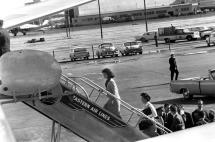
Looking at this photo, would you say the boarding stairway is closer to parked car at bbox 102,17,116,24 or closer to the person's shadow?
the person's shadow

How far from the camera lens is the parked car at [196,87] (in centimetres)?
1700

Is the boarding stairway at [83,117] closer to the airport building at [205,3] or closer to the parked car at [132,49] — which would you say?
the parked car at [132,49]

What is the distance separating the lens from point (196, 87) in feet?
56.7

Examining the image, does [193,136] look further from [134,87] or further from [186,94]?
[134,87]

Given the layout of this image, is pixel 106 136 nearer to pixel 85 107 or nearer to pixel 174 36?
pixel 85 107

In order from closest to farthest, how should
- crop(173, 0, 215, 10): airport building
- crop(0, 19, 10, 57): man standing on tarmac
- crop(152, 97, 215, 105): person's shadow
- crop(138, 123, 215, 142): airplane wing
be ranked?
crop(138, 123, 215, 142): airplane wing
crop(0, 19, 10, 57): man standing on tarmac
crop(152, 97, 215, 105): person's shadow
crop(173, 0, 215, 10): airport building

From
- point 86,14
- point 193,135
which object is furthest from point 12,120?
point 86,14

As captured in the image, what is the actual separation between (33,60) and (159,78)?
66.5ft

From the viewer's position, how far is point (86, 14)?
4904 inches

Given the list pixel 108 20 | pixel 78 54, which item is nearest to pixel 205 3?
pixel 108 20

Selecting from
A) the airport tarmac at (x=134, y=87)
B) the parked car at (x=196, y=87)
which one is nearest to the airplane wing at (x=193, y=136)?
the airport tarmac at (x=134, y=87)

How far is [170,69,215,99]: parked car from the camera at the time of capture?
17000 millimetres

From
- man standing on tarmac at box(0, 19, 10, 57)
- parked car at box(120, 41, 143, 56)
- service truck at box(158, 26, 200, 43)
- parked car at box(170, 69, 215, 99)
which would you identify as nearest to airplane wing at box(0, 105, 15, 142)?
man standing on tarmac at box(0, 19, 10, 57)

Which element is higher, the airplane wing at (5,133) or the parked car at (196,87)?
the airplane wing at (5,133)
